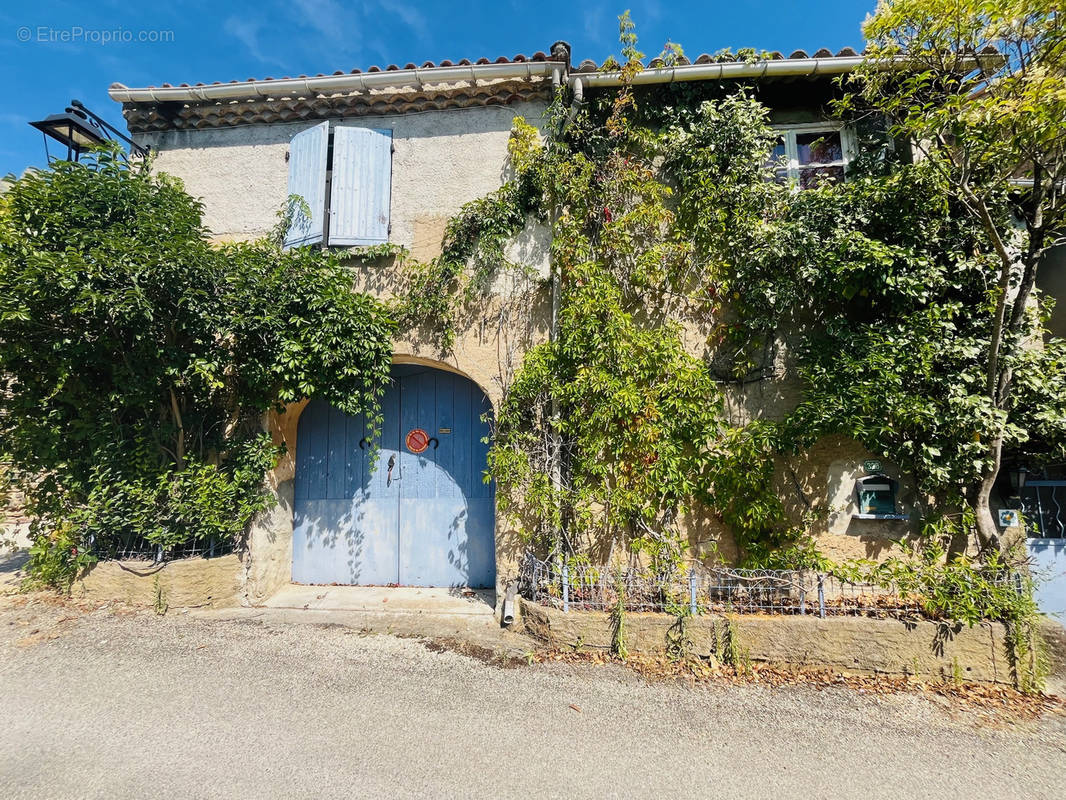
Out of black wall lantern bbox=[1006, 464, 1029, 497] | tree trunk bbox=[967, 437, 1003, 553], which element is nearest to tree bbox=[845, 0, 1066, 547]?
tree trunk bbox=[967, 437, 1003, 553]

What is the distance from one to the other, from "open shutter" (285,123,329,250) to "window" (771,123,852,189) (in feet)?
17.8

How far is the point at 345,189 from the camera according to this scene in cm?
538

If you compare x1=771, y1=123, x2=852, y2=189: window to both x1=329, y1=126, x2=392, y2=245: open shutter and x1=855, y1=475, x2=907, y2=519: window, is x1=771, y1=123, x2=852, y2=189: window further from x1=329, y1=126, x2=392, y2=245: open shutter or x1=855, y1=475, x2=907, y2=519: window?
x1=329, y1=126, x2=392, y2=245: open shutter

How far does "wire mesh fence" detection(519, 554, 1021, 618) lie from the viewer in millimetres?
3912

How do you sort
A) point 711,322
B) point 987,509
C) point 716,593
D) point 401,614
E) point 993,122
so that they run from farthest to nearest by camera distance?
point 711,322 → point 401,614 → point 716,593 → point 987,509 → point 993,122

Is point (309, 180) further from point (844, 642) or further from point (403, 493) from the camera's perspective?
point (844, 642)

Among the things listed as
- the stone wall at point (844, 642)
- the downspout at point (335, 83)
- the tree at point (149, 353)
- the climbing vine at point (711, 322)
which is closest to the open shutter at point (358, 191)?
the downspout at point (335, 83)

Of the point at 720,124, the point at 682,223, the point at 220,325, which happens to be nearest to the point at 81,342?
the point at 220,325

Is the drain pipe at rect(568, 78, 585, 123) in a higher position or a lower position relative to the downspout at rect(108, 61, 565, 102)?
lower

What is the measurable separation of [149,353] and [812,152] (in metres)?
7.73

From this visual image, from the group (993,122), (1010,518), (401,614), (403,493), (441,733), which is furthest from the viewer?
(403,493)

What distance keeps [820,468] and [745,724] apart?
2715mm

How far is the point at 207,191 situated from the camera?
18.7 ft

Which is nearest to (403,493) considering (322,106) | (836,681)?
(836,681)
